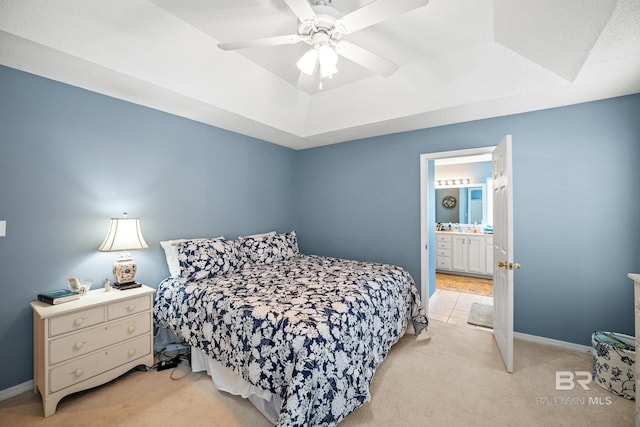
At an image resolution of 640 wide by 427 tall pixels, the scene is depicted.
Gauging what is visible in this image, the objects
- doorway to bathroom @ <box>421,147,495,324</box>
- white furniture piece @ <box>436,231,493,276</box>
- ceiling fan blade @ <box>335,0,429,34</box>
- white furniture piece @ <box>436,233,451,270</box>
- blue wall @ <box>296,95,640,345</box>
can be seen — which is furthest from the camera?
white furniture piece @ <box>436,233,451,270</box>

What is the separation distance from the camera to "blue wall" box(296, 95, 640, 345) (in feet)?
7.77

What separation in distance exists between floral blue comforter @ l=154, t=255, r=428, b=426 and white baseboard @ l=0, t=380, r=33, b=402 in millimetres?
889

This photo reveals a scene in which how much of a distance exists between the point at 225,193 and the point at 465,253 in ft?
14.9

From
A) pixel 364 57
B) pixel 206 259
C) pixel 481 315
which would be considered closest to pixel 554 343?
pixel 481 315

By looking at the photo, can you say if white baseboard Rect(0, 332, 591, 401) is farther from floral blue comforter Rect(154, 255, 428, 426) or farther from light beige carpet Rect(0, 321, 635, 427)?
floral blue comforter Rect(154, 255, 428, 426)

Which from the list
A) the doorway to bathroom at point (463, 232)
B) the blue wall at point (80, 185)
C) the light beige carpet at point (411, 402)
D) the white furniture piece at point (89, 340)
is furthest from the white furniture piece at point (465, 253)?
the white furniture piece at point (89, 340)

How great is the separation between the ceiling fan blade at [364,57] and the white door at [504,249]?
1183mm

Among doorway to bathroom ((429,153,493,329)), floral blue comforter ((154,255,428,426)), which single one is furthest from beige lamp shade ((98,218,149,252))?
doorway to bathroom ((429,153,493,329))

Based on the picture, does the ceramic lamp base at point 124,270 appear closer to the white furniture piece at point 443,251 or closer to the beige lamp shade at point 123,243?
the beige lamp shade at point 123,243

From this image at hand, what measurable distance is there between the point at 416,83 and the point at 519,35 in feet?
2.85

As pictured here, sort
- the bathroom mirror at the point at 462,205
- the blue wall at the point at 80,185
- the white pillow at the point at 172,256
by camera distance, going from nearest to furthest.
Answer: the blue wall at the point at 80,185 < the white pillow at the point at 172,256 < the bathroom mirror at the point at 462,205

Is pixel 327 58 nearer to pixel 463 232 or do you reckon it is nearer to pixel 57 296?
pixel 57 296

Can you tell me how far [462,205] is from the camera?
18.8 ft

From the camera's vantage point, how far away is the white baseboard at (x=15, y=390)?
189 cm
